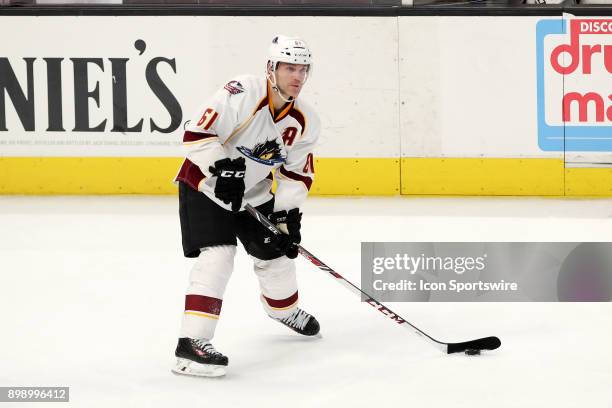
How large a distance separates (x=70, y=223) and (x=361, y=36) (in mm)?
2141

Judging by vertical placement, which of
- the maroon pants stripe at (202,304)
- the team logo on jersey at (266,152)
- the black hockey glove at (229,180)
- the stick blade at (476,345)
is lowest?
the stick blade at (476,345)

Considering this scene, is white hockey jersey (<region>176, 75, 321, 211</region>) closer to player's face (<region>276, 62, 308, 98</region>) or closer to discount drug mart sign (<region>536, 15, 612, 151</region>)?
player's face (<region>276, 62, 308, 98</region>)

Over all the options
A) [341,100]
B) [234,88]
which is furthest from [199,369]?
[341,100]

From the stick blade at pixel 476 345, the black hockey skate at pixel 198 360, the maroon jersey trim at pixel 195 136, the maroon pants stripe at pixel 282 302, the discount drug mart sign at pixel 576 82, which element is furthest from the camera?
the discount drug mart sign at pixel 576 82

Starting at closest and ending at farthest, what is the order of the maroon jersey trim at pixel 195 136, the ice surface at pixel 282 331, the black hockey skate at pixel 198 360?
the ice surface at pixel 282 331, the black hockey skate at pixel 198 360, the maroon jersey trim at pixel 195 136

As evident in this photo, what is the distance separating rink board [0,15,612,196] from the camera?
6.95 meters

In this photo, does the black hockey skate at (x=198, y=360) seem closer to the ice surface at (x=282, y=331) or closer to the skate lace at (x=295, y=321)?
the ice surface at (x=282, y=331)

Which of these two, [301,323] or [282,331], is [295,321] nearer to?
[301,323]

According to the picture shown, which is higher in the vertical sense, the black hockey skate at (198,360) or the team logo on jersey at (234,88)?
the team logo on jersey at (234,88)

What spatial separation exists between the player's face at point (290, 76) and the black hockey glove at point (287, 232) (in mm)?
407

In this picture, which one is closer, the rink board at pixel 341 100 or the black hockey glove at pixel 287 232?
the black hockey glove at pixel 287 232

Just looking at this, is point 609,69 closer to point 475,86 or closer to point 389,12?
point 475,86

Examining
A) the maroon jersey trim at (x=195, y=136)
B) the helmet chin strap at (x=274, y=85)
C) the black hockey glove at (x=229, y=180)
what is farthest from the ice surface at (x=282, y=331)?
the helmet chin strap at (x=274, y=85)

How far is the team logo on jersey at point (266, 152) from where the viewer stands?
3.58 meters
